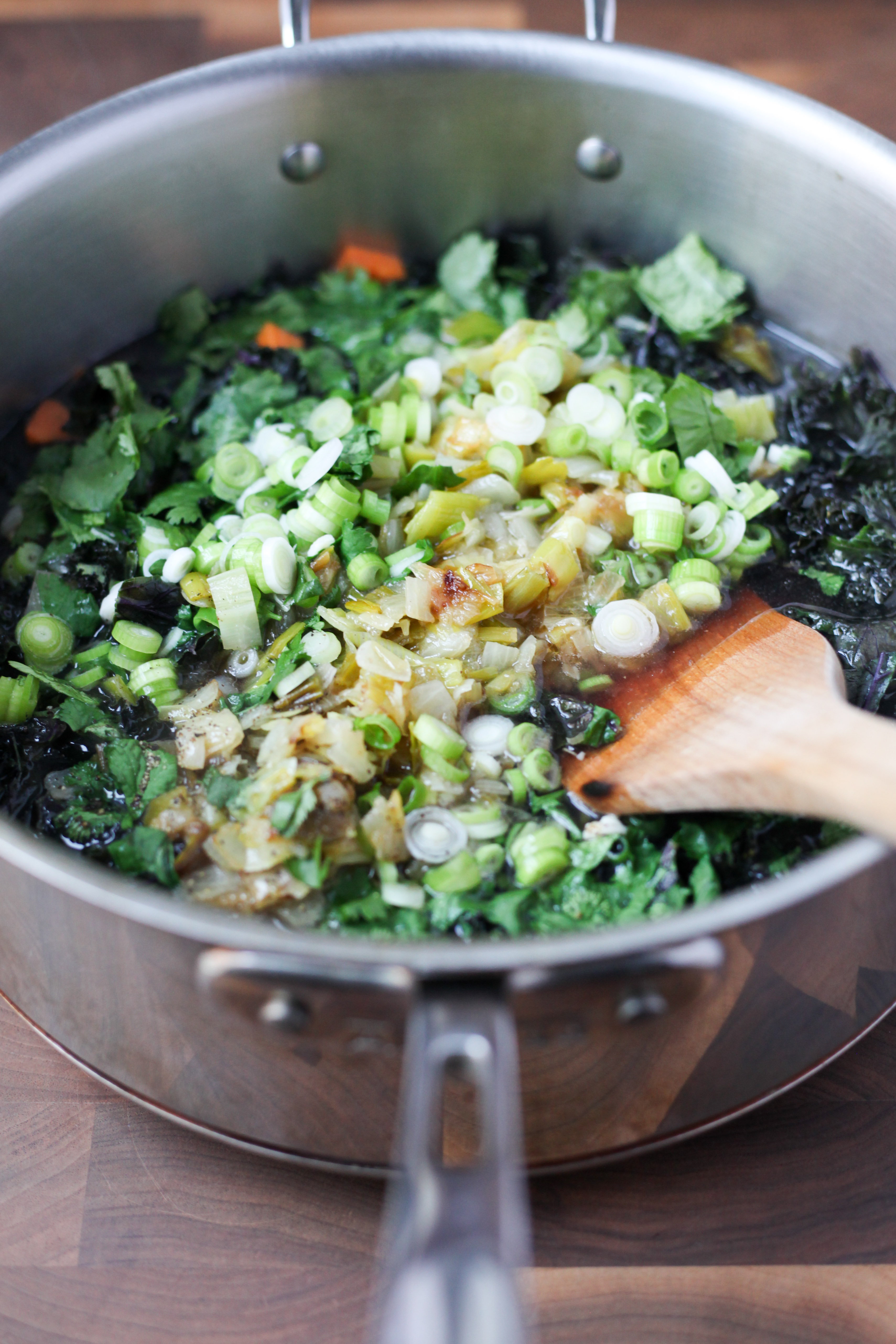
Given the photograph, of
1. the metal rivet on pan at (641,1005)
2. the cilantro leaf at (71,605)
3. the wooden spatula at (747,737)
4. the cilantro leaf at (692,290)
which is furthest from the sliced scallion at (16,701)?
the cilantro leaf at (692,290)

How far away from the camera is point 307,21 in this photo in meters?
1.95

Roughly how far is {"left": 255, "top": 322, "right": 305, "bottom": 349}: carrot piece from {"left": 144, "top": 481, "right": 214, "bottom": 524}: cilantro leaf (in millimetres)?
374

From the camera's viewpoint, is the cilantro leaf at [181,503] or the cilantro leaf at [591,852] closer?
the cilantro leaf at [591,852]

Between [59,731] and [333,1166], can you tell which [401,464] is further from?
[333,1166]

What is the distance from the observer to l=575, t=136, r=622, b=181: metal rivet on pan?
Result: 6.55ft

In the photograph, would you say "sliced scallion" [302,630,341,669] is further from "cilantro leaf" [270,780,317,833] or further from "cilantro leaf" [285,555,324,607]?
→ "cilantro leaf" [270,780,317,833]

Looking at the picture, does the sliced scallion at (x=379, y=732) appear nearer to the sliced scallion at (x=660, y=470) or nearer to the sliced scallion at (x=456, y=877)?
the sliced scallion at (x=456, y=877)

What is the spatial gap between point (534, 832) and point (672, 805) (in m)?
0.18

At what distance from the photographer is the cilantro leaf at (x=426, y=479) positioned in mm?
1698

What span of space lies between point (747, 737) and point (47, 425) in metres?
1.38

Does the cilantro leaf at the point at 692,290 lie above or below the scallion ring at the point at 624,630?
above

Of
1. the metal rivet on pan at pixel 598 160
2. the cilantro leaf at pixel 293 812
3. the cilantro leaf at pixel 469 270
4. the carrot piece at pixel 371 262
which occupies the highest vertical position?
the metal rivet on pan at pixel 598 160

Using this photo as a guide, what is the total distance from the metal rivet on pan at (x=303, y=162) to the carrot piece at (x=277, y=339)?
0.28m

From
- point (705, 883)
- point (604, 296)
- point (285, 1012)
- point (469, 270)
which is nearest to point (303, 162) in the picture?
point (469, 270)
